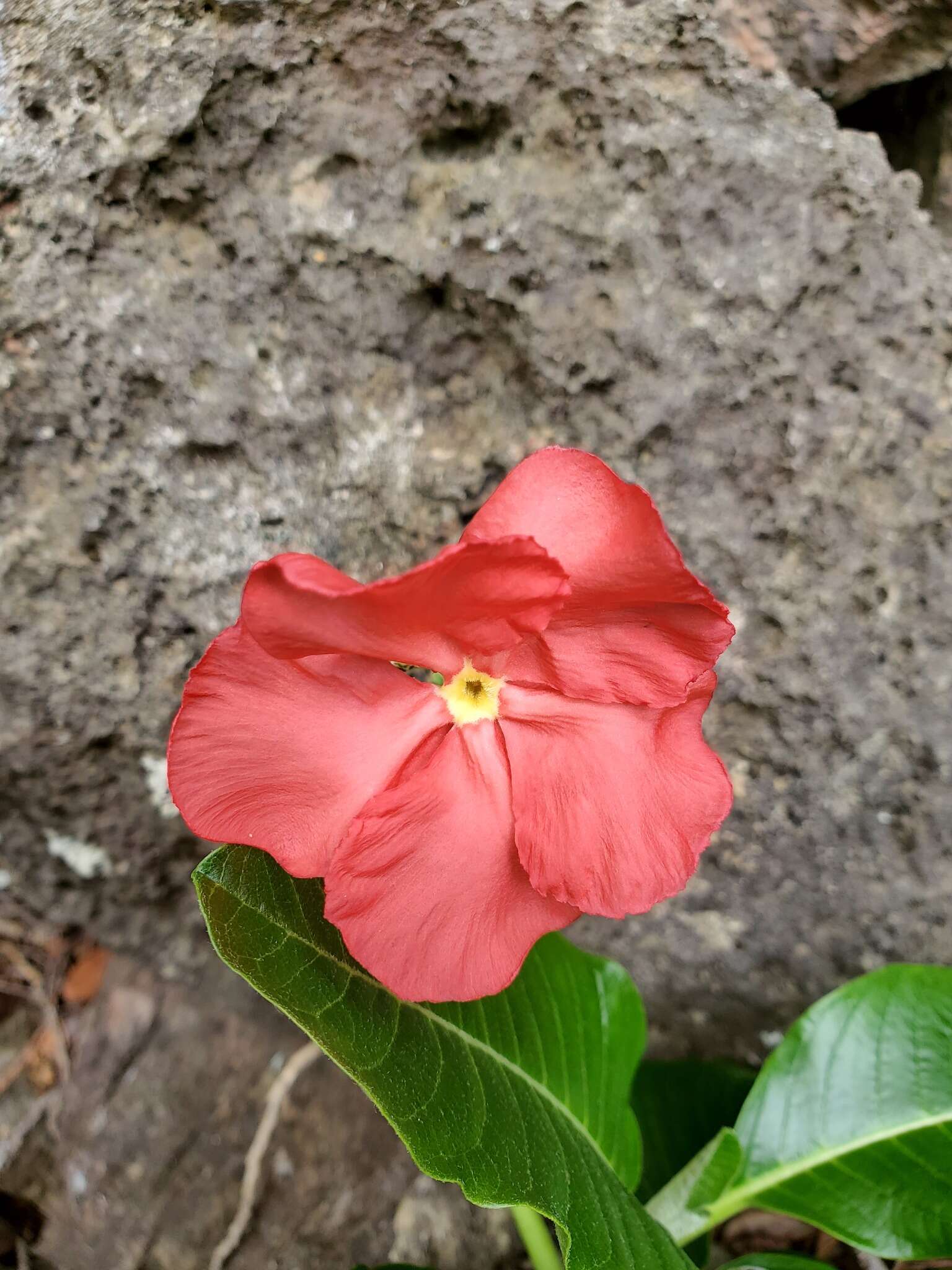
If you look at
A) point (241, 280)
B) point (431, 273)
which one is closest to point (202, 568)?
point (241, 280)

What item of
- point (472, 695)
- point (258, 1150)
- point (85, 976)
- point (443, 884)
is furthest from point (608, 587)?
point (85, 976)

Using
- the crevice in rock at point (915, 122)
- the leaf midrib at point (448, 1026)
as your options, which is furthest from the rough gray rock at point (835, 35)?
the leaf midrib at point (448, 1026)

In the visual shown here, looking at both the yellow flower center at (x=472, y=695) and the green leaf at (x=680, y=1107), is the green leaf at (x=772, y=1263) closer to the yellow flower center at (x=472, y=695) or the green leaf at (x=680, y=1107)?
the green leaf at (x=680, y=1107)

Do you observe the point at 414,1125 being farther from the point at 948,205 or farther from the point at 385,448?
the point at 948,205

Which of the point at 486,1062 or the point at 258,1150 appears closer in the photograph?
the point at 486,1062

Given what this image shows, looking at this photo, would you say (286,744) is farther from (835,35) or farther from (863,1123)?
(835,35)

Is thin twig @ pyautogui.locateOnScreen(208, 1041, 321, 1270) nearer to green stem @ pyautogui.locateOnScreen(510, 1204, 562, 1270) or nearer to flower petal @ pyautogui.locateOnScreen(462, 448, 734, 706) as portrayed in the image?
green stem @ pyautogui.locateOnScreen(510, 1204, 562, 1270)
